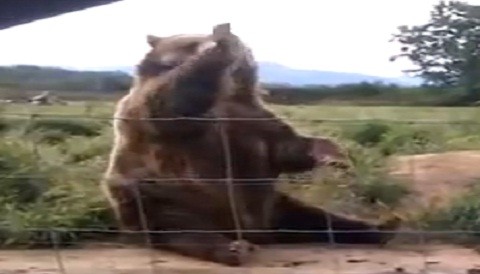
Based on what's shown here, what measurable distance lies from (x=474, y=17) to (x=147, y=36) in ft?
4.37

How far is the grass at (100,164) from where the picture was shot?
2.93m

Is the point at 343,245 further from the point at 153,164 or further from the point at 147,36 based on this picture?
the point at 147,36

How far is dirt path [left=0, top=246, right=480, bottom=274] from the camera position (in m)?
2.51

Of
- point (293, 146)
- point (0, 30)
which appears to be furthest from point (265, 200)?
point (0, 30)

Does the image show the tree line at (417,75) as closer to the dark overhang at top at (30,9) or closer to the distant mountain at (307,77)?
the distant mountain at (307,77)

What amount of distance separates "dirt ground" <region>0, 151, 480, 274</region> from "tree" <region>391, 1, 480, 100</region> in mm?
663

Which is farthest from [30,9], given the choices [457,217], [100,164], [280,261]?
[100,164]

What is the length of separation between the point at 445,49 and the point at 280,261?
1161 millimetres

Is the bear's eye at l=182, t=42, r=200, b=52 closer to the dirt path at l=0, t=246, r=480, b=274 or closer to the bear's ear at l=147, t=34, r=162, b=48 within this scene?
the bear's ear at l=147, t=34, r=162, b=48

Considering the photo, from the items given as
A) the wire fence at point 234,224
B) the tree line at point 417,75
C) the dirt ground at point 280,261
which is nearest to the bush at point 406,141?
the tree line at point 417,75

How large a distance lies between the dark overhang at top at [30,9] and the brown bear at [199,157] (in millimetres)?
1324

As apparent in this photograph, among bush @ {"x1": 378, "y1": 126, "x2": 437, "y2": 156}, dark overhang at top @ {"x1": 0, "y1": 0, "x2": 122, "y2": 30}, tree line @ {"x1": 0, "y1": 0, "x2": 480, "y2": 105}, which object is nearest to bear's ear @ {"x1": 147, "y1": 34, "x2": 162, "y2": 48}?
tree line @ {"x1": 0, "y1": 0, "x2": 480, "y2": 105}

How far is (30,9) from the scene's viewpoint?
4.06 ft

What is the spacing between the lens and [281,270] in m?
2.52
